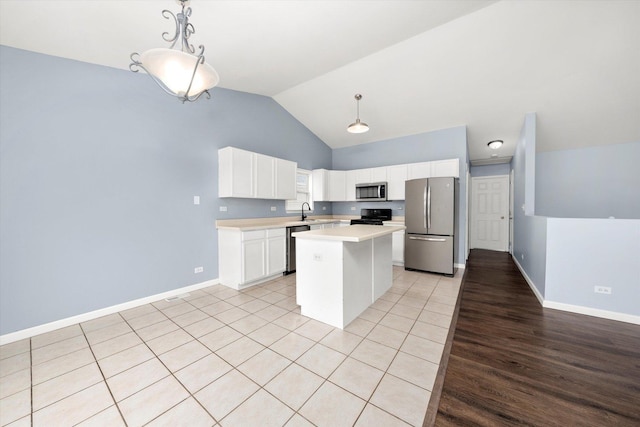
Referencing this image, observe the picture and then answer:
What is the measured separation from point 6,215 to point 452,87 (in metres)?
5.64

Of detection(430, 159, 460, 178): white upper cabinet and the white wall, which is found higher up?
detection(430, 159, 460, 178): white upper cabinet

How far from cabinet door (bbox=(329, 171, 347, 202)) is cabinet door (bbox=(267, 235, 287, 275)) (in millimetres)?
2177

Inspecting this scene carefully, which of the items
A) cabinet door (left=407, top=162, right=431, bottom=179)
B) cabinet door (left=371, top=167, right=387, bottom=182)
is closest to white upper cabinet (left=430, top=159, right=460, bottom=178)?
cabinet door (left=407, top=162, right=431, bottom=179)

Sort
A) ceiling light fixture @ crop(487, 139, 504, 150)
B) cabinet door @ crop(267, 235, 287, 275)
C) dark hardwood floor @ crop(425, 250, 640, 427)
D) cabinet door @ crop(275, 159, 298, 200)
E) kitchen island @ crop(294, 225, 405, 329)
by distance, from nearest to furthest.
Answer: dark hardwood floor @ crop(425, 250, 640, 427) < kitchen island @ crop(294, 225, 405, 329) < cabinet door @ crop(267, 235, 287, 275) < cabinet door @ crop(275, 159, 298, 200) < ceiling light fixture @ crop(487, 139, 504, 150)

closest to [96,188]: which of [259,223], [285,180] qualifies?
[259,223]

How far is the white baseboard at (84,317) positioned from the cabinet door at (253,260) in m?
0.79

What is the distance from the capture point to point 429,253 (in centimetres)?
424

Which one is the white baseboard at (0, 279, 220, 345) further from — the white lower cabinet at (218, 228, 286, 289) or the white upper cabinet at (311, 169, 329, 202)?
the white upper cabinet at (311, 169, 329, 202)

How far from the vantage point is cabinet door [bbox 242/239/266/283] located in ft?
11.5

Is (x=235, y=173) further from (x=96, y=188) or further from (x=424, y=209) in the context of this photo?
(x=424, y=209)

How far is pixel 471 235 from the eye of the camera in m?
6.92

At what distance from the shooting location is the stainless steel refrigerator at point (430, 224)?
13.3 ft

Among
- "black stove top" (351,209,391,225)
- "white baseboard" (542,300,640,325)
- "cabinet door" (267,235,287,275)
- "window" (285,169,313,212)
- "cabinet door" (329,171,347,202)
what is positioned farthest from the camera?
"cabinet door" (329,171,347,202)

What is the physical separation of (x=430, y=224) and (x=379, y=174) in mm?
1647
